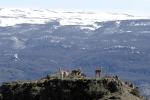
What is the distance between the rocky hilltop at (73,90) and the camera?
31.6m

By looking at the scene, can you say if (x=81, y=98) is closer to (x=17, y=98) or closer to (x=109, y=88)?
(x=109, y=88)

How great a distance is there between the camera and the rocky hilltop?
3158cm

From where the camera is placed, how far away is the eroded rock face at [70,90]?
104 feet

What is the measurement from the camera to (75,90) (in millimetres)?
32750

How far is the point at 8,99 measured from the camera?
115 ft

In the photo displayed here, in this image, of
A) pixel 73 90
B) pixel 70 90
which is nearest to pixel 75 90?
pixel 73 90

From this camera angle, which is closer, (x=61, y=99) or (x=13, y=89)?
(x=61, y=99)

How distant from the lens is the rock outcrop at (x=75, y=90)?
3156 cm

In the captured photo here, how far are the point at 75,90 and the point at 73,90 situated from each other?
0.09 m

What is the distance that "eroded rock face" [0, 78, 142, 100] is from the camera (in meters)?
31.6

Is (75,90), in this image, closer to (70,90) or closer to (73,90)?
(73,90)

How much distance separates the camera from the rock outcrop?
31.6 metres

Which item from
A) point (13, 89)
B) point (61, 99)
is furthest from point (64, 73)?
point (61, 99)

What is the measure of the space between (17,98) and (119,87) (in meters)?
5.44
